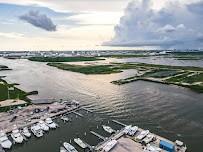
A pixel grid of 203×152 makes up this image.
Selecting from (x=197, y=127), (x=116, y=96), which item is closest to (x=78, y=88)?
(x=116, y=96)

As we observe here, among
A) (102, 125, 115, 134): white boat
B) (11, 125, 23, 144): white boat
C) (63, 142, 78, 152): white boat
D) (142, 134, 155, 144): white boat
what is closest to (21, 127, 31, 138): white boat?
(11, 125, 23, 144): white boat

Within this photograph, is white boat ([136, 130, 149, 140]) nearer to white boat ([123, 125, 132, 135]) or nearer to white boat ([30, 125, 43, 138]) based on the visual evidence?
white boat ([123, 125, 132, 135])

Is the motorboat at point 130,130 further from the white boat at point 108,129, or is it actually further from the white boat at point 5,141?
the white boat at point 5,141

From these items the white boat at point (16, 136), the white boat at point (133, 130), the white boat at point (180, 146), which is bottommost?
the white boat at point (180, 146)

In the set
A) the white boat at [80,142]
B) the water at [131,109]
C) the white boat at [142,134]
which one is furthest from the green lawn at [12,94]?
the white boat at [142,134]

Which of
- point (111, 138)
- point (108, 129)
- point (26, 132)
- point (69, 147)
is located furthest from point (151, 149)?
point (26, 132)

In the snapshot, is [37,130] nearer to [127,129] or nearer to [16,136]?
[16,136]
